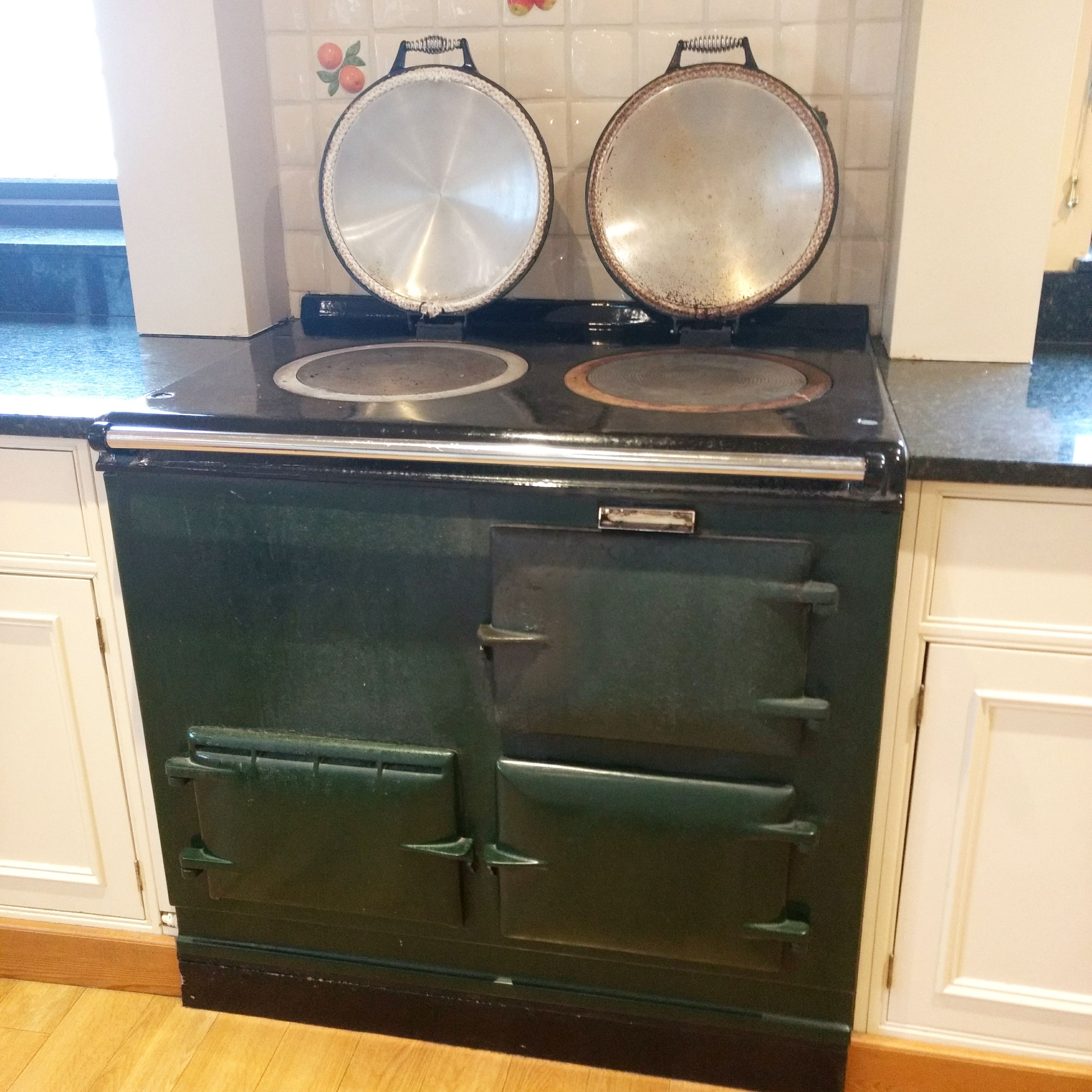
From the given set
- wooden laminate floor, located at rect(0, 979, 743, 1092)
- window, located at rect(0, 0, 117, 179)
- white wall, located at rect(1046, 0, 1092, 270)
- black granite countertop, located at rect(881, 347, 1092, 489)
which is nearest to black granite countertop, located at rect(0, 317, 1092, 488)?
black granite countertop, located at rect(881, 347, 1092, 489)

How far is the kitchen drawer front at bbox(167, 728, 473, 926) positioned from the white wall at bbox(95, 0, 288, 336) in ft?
2.37

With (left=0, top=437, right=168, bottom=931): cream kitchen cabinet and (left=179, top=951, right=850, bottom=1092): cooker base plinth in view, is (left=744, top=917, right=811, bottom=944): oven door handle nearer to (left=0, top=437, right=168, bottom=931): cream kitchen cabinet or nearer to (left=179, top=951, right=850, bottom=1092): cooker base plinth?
(left=179, top=951, right=850, bottom=1092): cooker base plinth

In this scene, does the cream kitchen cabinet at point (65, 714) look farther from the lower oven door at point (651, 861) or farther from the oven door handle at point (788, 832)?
the oven door handle at point (788, 832)

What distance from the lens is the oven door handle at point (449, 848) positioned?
4.21 feet

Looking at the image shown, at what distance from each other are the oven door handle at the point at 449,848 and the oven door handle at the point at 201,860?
0.26m

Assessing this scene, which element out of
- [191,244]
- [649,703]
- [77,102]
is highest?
[77,102]

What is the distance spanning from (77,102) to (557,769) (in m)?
1.54

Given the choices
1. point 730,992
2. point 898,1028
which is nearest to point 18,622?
point 730,992

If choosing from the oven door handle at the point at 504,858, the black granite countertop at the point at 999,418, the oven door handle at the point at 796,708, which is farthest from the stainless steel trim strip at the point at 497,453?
the oven door handle at the point at 504,858

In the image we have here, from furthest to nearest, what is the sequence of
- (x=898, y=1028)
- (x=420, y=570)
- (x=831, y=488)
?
(x=898, y=1028) → (x=420, y=570) → (x=831, y=488)

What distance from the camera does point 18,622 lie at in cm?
137

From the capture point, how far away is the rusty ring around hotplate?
1204 millimetres

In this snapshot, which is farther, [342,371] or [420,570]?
[342,371]

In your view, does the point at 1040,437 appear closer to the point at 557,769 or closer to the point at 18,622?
the point at 557,769
